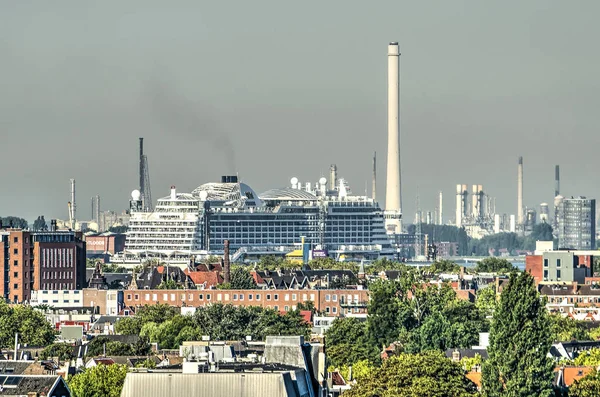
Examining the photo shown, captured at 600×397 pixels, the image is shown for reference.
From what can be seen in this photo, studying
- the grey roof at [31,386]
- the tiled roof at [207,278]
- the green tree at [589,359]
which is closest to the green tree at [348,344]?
the green tree at [589,359]

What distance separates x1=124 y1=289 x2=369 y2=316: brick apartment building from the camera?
16350cm

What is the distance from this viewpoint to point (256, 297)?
6526 inches

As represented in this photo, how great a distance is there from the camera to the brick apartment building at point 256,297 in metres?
164

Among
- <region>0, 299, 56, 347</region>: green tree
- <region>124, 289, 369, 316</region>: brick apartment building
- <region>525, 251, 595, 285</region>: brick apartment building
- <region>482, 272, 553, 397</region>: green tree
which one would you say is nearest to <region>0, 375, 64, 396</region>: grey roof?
<region>482, 272, 553, 397</region>: green tree

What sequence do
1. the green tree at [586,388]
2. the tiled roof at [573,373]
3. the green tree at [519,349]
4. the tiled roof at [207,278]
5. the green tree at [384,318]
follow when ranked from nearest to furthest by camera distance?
the green tree at [519,349]
the green tree at [586,388]
the tiled roof at [573,373]
the green tree at [384,318]
the tiled roof at [207,278]

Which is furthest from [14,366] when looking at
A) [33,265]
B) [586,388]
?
[33,265]

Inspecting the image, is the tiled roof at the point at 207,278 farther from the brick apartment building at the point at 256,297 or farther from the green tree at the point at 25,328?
the green tree at the point at 25,328

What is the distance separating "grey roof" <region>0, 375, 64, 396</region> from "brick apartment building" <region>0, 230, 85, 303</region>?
114307mm

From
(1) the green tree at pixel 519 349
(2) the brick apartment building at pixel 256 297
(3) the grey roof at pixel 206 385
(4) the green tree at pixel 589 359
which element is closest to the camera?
(3) the grey roof at pixel 206 385

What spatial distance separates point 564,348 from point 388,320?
59.2 ft

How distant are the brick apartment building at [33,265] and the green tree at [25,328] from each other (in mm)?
54597

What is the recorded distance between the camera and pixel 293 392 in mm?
45625

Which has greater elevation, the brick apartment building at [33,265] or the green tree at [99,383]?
the brick apartment building at [33,265]

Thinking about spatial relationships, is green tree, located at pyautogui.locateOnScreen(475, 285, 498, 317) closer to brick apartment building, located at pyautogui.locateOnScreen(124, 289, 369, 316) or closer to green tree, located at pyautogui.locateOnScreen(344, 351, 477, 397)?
brick apartment building, located at pyautogui.locateOnScreen(124, 289, 369, 316)
